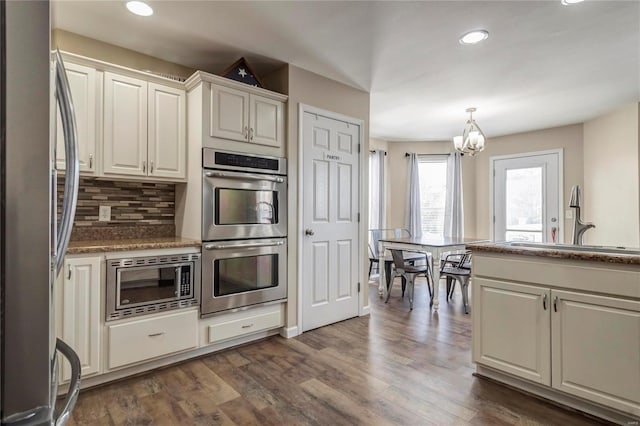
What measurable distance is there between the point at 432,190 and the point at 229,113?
14.7 ft

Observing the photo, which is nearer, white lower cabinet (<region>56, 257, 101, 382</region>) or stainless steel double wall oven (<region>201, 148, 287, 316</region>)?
white lower cabinet (<region>56, 257, 101, 382</region>)

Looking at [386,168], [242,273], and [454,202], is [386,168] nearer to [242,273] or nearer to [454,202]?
[454,202]

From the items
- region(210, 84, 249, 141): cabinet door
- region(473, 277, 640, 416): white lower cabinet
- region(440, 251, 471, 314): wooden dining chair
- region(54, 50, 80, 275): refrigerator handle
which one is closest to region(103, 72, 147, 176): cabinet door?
region(210, 84, 249, 141): cabinet door

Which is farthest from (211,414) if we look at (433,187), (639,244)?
(433,187)

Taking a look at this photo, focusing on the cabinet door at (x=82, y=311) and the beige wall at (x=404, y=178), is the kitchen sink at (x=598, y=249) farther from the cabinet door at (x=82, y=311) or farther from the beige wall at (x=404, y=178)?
the beige wall at (x=404, y=178)

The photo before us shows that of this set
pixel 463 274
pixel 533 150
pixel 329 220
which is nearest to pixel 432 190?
pixel 533 150

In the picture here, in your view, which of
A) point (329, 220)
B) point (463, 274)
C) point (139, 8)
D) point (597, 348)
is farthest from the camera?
point (463, 274)

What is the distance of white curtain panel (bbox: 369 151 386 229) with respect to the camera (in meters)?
5.89

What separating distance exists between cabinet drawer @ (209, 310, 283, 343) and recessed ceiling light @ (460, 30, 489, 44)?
2.67 meters

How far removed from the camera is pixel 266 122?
301 cm

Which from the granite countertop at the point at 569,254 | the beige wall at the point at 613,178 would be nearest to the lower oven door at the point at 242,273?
the granite countertop at the point at 569,254

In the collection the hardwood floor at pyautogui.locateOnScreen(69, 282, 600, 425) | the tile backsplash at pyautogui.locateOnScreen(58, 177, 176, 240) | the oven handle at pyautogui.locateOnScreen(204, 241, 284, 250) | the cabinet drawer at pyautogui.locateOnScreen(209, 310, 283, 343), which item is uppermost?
the tile backsplash at pyautogui.locateOnScreen(58, 177, 176, 240)

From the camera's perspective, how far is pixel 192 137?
2.77 metres

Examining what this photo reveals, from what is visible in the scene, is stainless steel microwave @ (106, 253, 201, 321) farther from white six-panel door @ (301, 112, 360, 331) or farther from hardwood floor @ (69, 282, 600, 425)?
white six-panel door @ (301, 112, 360, 331)
